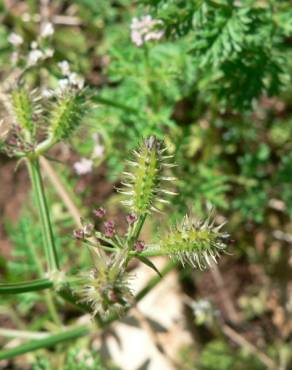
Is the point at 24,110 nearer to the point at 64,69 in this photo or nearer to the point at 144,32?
the point at 64,69

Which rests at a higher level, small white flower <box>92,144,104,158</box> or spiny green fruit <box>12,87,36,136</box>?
spiny green fruit <box>12,87,36,136</box>

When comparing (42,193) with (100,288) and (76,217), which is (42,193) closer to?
(100,288)

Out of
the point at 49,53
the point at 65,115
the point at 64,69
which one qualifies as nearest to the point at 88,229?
the point at 65,115

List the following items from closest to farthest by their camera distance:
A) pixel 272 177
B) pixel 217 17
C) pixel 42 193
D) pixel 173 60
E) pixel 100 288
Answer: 1. pixel 100 288
2. pixel 42 193
3. pixel 217 17
4. pixel 173 60
5. pixel 272 177

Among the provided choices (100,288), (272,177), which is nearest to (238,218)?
(272,177)

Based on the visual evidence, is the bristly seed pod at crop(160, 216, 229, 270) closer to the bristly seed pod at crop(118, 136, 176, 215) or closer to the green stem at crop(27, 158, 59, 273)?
the bristly seed pod at crop(118, 136, 176, 215)

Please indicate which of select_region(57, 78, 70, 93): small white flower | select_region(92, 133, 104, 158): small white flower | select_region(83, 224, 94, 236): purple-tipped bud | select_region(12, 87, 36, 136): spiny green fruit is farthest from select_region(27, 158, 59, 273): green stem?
select_region(92, 133, 104, 158): small white flower

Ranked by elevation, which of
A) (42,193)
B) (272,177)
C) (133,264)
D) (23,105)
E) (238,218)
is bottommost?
(133,264)
